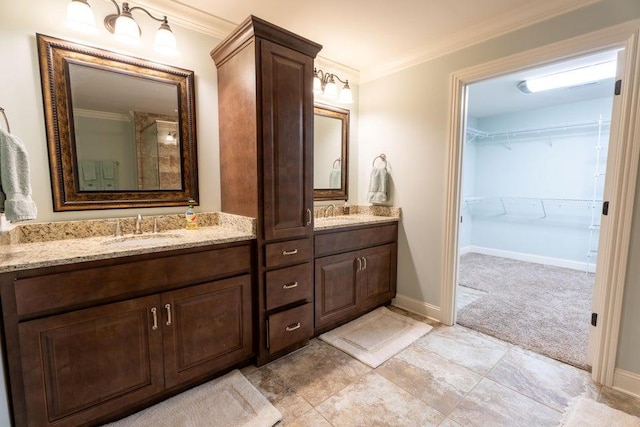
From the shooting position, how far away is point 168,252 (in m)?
1.50

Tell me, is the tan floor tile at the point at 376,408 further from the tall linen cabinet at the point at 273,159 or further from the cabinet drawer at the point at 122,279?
the cabinet drawer at the point at 122,279

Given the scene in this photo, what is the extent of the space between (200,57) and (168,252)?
1.41 m

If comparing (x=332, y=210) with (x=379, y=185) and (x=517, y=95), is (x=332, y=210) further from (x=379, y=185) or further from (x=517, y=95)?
(x=517, y=95)

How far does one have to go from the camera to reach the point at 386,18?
2.03 metres

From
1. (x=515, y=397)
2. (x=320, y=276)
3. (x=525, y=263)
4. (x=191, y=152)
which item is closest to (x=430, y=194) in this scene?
(x=320, y=276)

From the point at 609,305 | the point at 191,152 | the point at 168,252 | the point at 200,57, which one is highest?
the point at 200,57

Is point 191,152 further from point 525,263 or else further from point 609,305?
point 525,263

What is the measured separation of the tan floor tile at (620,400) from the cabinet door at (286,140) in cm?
196

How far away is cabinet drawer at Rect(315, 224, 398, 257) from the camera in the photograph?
7.27 ft

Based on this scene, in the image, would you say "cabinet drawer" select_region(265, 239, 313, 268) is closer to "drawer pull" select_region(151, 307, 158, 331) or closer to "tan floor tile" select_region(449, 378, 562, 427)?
"drawer pull" select_region(151, 307, 158, 331)

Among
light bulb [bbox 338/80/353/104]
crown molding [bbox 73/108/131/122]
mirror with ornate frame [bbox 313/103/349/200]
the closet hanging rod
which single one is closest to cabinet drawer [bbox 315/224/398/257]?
mirror with ornate frame [bbox 313/103/349/200]

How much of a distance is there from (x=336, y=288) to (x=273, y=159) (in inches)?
45.9

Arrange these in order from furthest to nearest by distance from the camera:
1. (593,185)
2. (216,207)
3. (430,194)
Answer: (593,185) → (430,194) → (216,207)

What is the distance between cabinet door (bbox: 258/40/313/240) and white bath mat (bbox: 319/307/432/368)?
0.91m
